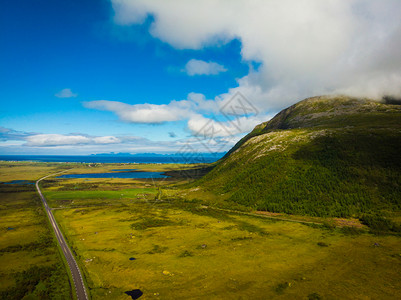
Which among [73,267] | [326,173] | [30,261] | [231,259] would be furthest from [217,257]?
[326,173]

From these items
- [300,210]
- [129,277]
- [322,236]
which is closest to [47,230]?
[129,277]

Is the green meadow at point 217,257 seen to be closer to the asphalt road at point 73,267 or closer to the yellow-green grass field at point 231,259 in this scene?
the yellow-green grass field at point 231,259

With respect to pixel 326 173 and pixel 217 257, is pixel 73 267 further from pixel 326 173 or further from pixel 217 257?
pixel 326 173

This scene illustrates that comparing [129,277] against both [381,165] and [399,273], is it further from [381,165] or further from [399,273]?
[381,165]

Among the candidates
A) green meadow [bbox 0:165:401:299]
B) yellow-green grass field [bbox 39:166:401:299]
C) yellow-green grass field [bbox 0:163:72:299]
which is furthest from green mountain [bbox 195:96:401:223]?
yellow-green grass field [bbox 0:163:72:299]

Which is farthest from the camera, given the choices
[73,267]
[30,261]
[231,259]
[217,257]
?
[217,257]

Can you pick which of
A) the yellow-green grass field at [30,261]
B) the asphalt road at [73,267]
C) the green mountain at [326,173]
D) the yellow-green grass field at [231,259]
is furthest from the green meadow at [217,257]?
the green mountain at [326,173]
